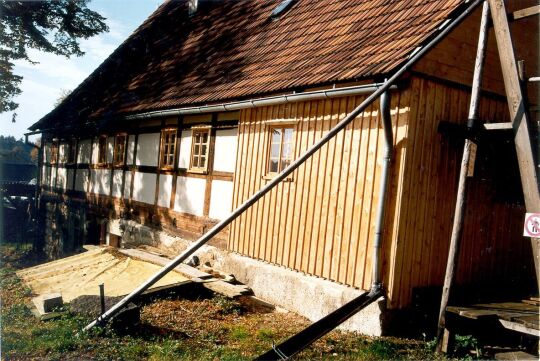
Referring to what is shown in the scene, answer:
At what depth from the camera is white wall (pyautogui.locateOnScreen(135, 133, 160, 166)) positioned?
36.9ft

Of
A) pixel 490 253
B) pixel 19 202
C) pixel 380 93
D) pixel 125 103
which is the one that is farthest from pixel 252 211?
pixel 19 202

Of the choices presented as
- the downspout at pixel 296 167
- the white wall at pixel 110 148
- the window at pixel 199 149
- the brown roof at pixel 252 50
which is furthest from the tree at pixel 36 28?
the downspout at pixel 296 167

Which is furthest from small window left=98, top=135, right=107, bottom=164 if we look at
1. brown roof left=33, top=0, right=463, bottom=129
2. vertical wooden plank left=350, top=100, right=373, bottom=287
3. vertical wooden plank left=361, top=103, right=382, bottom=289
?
vertical wooden plank left=361, top=103, right=382, bottom=289

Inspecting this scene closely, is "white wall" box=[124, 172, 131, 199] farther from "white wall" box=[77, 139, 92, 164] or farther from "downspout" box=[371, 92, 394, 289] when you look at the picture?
"downspout" box=[371, 92, 394, 289]

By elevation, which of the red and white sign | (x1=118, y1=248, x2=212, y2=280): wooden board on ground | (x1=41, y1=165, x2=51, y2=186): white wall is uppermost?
the red and white sign

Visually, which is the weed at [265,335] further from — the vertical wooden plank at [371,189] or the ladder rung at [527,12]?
the ladder rung at [527,12]

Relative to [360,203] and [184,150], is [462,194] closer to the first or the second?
[360,203]

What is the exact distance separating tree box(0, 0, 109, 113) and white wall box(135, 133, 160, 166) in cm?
747

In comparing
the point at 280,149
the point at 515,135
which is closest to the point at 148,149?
the point at 280,149

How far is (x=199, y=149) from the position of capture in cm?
962

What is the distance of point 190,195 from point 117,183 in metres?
4.36

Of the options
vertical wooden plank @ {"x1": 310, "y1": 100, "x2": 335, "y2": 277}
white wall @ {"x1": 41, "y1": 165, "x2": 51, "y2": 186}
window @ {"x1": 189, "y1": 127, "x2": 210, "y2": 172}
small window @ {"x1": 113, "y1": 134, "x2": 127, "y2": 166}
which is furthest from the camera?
white wall @ {"x1": 41, "y1": 165, "x2": 51, "y2": 186}

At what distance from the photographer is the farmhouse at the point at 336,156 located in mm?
5891

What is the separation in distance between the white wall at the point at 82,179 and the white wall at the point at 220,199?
7851 mm
